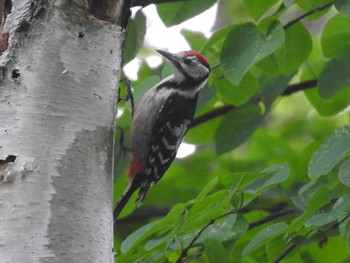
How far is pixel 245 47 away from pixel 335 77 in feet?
2.01

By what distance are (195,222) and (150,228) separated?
17 cm

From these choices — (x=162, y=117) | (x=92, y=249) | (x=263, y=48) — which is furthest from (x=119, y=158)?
(x=92, y=249)

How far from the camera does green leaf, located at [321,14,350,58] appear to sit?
377 centimetres

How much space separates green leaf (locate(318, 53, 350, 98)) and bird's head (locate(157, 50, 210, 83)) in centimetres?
57

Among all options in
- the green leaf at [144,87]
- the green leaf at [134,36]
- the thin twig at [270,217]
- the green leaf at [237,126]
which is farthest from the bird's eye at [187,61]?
the thin twig at [270,217]

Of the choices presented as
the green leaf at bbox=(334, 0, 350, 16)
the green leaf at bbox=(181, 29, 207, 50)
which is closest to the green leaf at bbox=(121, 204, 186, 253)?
the green leaf at bbox=(334, 0, 350, 16)

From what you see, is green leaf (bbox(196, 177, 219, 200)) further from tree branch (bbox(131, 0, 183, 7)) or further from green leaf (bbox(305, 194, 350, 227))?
tree branch (bbox(131, 0, 183, 7))

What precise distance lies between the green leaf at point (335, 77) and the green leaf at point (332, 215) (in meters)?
0.93

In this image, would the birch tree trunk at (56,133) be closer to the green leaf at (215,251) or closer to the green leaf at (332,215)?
the green leaf at (215,251)

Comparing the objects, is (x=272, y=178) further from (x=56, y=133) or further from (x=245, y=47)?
(x=56, y=133)

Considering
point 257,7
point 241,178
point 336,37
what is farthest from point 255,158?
point 241,178

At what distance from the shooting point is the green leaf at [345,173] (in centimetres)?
295

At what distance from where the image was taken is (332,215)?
2.98m

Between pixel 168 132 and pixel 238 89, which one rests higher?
pixel 238 89
